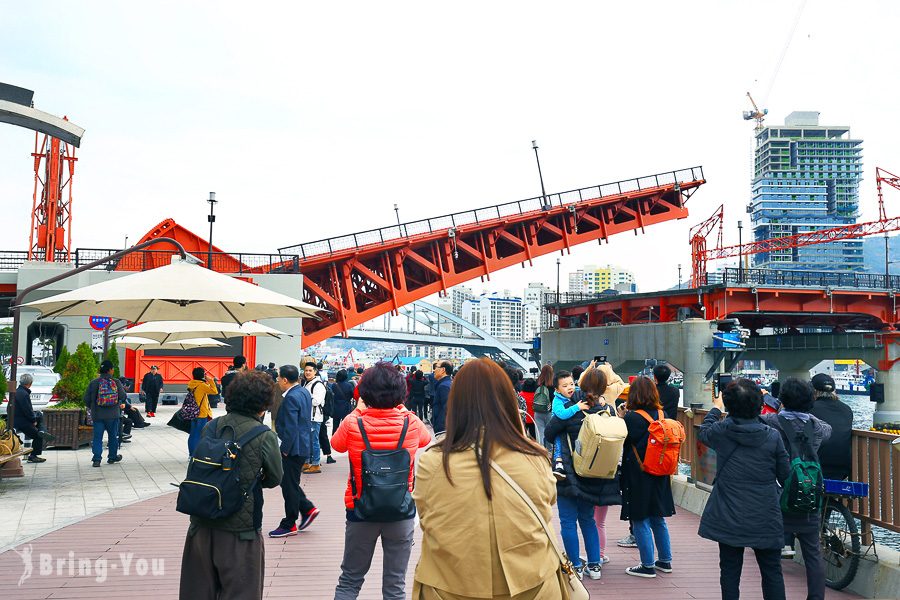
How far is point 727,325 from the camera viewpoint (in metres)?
38.4

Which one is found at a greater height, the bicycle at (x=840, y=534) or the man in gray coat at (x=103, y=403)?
the man in gray coat at (x=103, y=403)

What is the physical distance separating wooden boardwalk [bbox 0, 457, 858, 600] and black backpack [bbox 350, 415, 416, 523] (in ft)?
4.70

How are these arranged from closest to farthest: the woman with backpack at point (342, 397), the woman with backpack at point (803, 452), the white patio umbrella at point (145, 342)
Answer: the woman with backpack at point (803, 452) < the woman with backpack at point (342, 397) < the white patio umbrella at point (145, 342)

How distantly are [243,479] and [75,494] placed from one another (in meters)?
6.14

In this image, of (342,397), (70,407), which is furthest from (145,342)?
(342,397)

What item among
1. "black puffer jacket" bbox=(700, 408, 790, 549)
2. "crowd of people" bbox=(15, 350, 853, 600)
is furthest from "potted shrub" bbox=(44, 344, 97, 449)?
"black puffer jacket" bbox=(700, 408, 790, 549)

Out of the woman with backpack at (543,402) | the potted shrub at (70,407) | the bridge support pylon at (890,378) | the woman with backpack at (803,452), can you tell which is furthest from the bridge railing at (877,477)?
the bridge support pylon at (890,378)

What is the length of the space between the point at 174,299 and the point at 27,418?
425 cm

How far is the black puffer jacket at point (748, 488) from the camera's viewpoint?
4516mm

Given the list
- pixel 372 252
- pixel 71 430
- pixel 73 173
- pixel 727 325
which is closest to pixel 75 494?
pixel 71 430

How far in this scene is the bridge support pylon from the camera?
45000mm

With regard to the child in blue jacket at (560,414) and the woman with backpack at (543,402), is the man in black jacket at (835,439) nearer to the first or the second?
A: the child in blue jacket at (560,414)

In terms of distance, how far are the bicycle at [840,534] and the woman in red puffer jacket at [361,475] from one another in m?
3.27

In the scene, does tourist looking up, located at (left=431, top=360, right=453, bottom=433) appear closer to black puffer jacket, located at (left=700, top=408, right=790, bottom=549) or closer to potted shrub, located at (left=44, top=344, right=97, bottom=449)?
black puffer jacket, located at (left=700, top=408, right=790, bottom=549)
